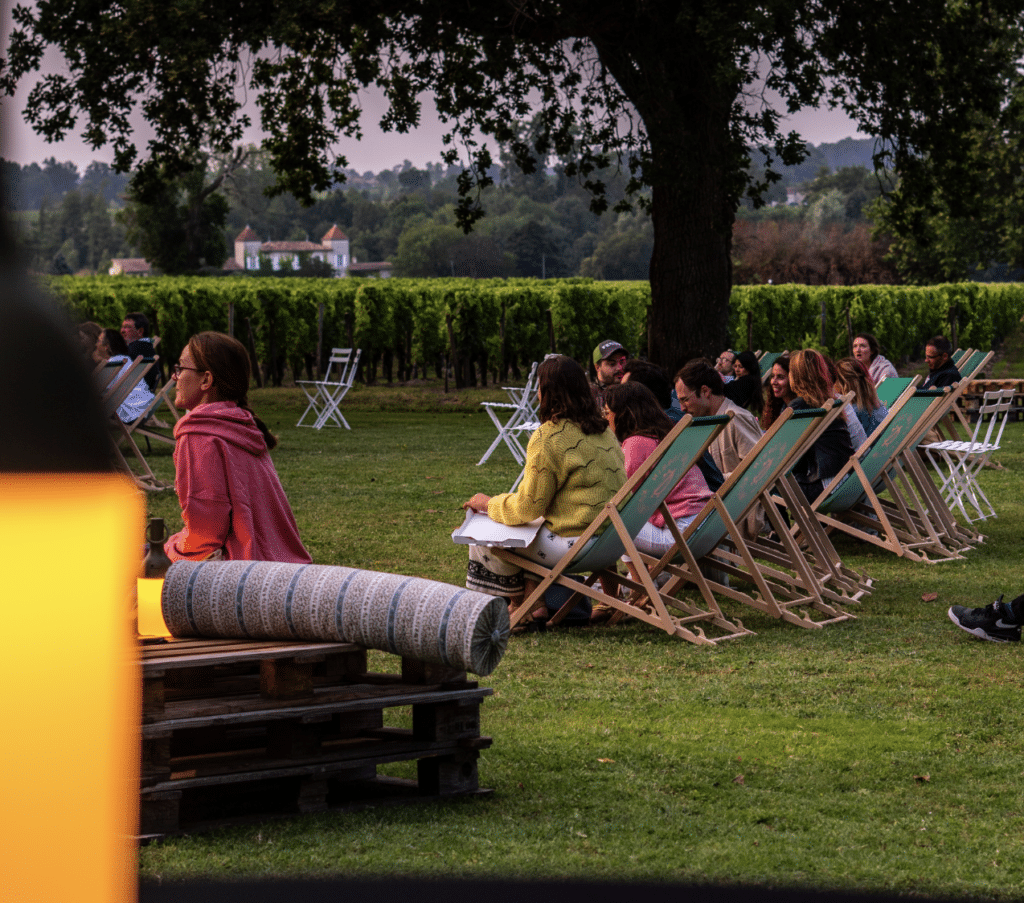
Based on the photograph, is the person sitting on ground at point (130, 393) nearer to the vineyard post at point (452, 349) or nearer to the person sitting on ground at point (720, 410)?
the person sitting on ground at point (720, 410)

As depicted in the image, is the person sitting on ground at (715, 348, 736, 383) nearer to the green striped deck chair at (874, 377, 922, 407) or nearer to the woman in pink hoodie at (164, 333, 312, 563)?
the green striped deck chair at (874, 377, 922, 407)

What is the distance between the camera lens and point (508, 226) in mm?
106250

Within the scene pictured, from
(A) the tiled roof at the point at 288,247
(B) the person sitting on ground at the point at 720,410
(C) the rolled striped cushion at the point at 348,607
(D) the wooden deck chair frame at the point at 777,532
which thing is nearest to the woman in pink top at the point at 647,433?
(D) the wooden deck chair frame at the point at 777,532

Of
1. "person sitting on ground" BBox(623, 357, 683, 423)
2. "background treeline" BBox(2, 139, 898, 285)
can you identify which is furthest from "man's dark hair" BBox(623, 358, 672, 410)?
"background treeline" BBox(2, 139, 898, 285)

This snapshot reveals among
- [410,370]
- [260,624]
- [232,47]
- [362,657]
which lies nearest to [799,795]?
[362,657]

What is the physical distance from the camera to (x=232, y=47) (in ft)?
47.6

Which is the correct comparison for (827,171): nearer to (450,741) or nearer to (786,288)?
(786,288)

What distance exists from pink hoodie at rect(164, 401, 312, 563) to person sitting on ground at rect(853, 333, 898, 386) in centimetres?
882

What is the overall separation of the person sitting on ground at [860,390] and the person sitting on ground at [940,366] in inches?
95.1

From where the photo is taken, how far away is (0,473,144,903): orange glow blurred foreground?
0.31 metres

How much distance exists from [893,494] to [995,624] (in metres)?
2.85

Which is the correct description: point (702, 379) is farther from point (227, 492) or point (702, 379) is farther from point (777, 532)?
point (227, 492)

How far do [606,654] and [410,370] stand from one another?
23.9 m

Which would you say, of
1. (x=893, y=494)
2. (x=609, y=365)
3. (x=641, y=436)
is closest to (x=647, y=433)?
(x=641, y=436)
